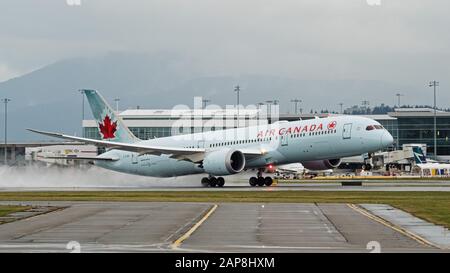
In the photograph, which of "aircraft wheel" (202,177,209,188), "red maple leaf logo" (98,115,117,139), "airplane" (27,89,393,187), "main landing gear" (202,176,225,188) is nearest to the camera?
"airplane" (27,89,393,187)

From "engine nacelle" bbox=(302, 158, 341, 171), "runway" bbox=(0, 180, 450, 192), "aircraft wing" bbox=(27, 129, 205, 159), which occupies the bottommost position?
"runway" bbox=(0, 180, 450, 192)

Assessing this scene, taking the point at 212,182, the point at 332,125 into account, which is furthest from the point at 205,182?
the point at 332,125

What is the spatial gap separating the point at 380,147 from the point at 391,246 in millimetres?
46333

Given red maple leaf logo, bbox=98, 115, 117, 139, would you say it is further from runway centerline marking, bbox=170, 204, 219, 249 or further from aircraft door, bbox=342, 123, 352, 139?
runway centerline marking, bbox=170, 204, 219, 249

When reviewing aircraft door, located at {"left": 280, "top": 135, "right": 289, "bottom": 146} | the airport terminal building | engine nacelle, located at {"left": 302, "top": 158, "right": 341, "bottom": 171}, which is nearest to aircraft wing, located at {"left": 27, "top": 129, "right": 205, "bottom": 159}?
aircraft door, located at {"left": 280, "top": 135, "right": 289, "bottom": 146}

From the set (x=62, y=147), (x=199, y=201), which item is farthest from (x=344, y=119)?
(x=62, y=147)

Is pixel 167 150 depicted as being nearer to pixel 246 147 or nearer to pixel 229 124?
pixel 246 147

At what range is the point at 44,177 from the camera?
307 feet

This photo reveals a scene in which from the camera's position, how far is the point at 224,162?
75.2 metres

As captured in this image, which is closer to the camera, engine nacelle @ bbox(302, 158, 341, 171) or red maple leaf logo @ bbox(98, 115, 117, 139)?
engine nacelle @ bbox(302, 158, 341, 171)

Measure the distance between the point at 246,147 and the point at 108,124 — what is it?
57.2 feet

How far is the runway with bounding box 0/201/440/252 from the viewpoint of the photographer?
25.2 meters
